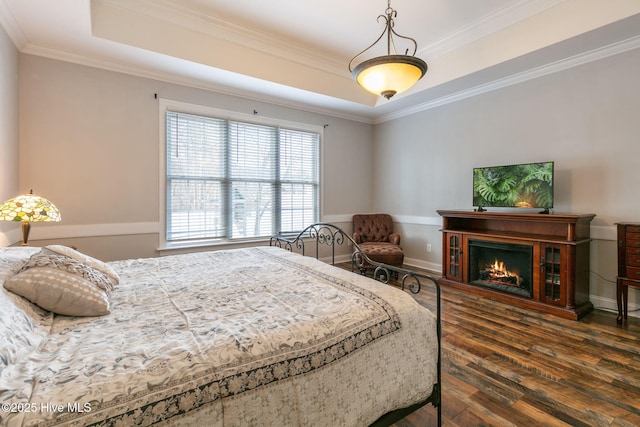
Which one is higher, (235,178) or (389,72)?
(389,72)

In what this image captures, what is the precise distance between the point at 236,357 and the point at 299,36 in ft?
12.4

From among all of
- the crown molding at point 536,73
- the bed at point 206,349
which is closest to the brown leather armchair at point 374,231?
the crown molding at point 536,73

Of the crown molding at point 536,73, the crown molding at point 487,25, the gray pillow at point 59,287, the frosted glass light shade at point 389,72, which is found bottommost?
the gray pillow at point 59,287

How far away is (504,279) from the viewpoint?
3.65m

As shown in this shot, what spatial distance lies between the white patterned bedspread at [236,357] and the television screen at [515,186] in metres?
2.71

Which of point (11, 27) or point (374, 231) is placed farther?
point (374, 231)

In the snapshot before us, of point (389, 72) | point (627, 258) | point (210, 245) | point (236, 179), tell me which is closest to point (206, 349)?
point (389, 72)

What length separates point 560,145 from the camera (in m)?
3.49

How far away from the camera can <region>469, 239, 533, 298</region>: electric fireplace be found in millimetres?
3438

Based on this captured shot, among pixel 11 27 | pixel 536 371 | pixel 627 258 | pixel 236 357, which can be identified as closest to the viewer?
pixel 236 357

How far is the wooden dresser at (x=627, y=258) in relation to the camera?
2.67 meters

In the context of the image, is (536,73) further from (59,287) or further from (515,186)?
(59,287)

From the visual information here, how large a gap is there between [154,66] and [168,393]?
12.1 ft

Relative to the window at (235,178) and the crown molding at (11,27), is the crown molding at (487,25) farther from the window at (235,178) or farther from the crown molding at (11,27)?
the crown molding at (11,27)
